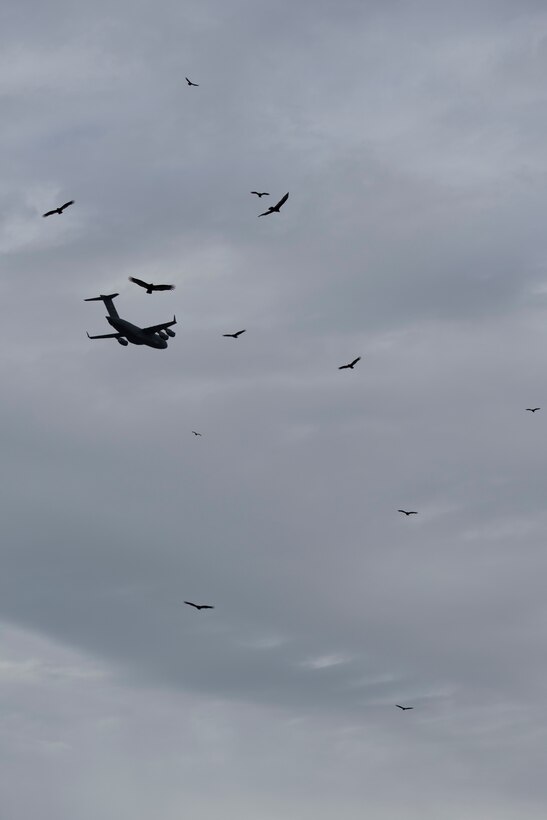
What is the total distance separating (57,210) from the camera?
7377 inches

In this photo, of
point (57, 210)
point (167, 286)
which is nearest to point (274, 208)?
point (167, 286)

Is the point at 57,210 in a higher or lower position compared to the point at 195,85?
lower

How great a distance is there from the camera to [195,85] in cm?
17688

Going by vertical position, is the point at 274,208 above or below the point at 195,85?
below

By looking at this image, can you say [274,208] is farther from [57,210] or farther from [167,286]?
[57,210]

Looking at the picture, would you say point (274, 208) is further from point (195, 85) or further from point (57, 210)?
point (57, 210)

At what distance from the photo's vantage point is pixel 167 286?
17600cm

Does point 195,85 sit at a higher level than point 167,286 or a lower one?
higher

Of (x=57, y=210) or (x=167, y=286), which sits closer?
(x=167, y=286)

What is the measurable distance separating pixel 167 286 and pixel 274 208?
21.1 metres

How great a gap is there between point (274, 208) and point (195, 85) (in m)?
22.6

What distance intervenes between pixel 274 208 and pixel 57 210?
36826 millimetres

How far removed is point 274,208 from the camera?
179m
